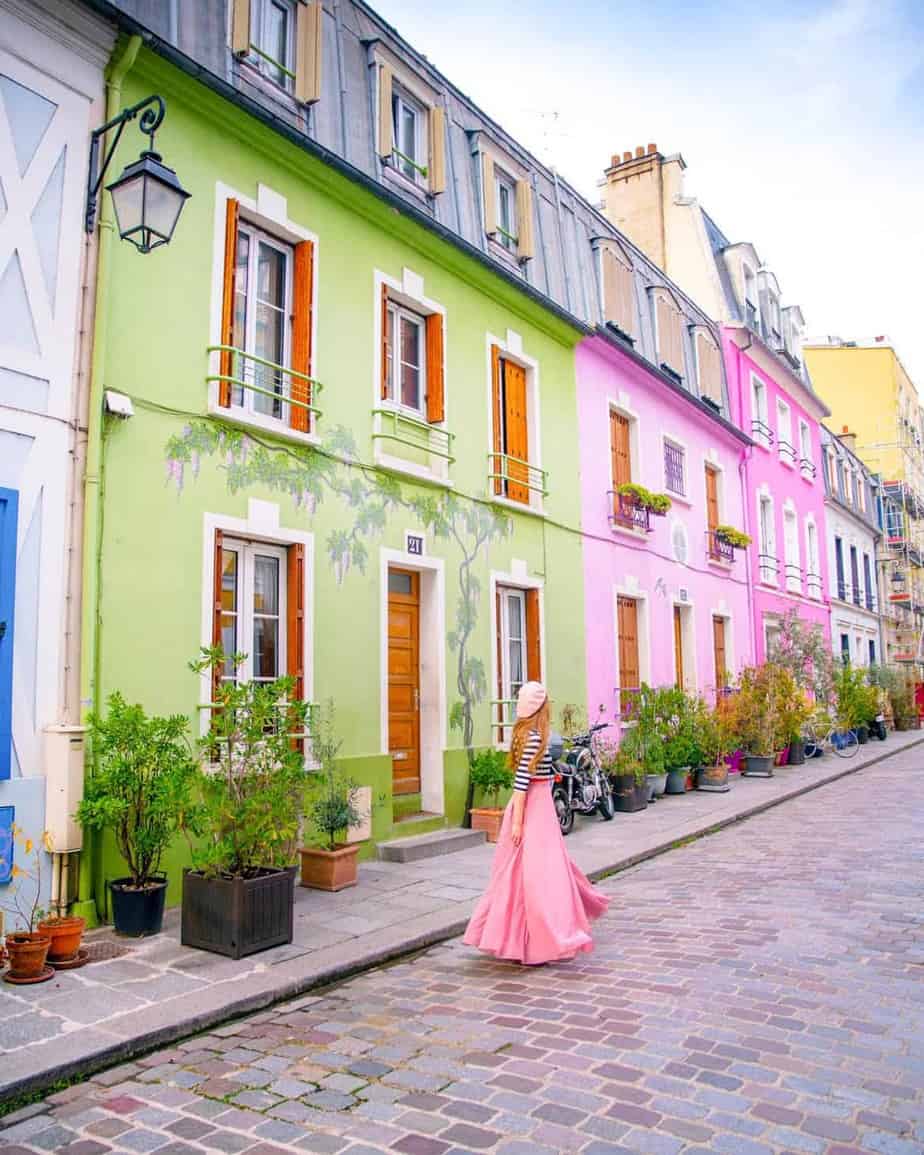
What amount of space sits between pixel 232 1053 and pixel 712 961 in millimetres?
2862

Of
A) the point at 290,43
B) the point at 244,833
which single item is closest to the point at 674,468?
the point at 290,43

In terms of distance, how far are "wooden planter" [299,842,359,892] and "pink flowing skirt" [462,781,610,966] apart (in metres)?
2.13

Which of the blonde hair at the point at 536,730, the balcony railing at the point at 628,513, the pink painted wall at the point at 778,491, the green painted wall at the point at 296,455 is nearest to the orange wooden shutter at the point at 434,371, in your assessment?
the green painted wall at the point at 296,455

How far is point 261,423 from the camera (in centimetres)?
799

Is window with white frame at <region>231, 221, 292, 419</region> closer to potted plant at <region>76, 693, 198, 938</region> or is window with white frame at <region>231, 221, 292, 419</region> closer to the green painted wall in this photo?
the green painted wall

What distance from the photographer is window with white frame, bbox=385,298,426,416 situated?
32.9ft

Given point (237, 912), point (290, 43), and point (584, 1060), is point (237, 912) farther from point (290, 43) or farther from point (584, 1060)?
point (290, 43)

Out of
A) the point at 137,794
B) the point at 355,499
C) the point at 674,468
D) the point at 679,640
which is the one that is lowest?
the point at 137,794

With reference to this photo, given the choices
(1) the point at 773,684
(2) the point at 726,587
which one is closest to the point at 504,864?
(1) the point at 773,684

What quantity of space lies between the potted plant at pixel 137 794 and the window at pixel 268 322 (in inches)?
120

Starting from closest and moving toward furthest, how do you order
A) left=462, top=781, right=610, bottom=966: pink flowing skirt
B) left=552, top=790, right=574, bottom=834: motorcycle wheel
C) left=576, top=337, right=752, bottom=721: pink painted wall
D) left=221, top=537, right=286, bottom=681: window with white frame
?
1. left=462, top=781, right=610, bottom=966: pink flowing skirt
2. left=221, top=537, right=286, bottom=681: window with white frame
3. left=552, top=790, right=574, bottom=834: motorcycle wheel
4. left=576, top=337, right=752, bottom=721: pink painted wall

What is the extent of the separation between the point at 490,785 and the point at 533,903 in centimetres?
462

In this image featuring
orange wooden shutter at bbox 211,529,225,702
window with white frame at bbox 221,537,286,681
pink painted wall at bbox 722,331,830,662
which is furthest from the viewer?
pink painted wall at bbox 722,331,830,662

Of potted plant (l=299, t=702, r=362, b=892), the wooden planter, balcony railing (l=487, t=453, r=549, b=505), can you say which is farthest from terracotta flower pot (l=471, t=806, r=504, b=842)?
balcony railing (l=487, t=453, r=549, b=505)
